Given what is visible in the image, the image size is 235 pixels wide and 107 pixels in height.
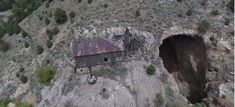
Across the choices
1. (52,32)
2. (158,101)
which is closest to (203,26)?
(158,101)

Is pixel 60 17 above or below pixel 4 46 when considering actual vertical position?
above

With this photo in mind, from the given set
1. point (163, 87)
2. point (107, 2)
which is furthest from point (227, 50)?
point (107, 2)

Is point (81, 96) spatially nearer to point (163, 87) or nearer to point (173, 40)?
point (163, 87)

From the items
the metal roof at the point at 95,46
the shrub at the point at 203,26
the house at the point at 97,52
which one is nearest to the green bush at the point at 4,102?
the house at the point at 97,52

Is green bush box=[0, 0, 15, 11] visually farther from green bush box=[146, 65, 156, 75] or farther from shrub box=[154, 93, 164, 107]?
shrub box=[154, 93, 164, 107]

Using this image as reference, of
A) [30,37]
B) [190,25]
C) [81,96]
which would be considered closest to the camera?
[81,96]

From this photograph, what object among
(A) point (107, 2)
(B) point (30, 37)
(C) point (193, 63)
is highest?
(A) point (107, 2)

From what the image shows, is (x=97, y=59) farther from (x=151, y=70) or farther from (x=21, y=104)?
(x=21, y=104)
